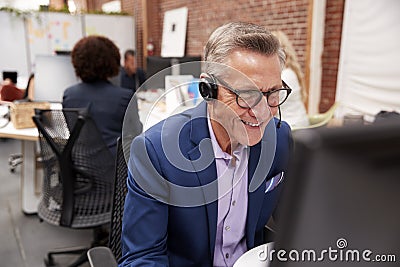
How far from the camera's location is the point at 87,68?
2352mm

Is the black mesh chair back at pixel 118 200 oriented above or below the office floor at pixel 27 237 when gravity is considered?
above

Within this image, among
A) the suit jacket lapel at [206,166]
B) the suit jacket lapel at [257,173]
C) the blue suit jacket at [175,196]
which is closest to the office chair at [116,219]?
the blue suit jacket at [175,196]

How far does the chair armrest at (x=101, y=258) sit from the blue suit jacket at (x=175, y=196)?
14 centimetres

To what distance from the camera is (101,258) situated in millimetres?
1202

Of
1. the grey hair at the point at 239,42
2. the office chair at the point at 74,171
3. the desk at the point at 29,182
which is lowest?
the desk at the point at 29,182

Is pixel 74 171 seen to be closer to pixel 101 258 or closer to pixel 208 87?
pixel 101 258

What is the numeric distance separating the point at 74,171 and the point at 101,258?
37.7 inches

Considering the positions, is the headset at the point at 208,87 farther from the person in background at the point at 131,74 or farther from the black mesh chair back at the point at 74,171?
the person in background at the point at 131,74

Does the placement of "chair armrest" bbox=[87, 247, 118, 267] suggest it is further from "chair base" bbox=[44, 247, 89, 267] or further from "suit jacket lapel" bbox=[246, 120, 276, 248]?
"chair base" bbox=[44, 247, 89, 267]

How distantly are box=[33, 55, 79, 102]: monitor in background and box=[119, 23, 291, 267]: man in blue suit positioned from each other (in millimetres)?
2374

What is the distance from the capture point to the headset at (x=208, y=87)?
3.26 ft

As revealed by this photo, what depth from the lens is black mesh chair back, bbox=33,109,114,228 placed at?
6.60 feet

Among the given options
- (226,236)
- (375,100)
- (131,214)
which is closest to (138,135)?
(131,214)

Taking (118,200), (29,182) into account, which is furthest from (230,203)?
(29,182)
